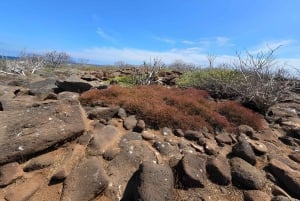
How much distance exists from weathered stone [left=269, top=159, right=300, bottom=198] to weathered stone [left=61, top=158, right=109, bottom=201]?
10.2 feet

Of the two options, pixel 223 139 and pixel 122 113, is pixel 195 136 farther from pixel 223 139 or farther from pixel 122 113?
pixel 122 113

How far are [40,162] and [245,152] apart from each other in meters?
3.84

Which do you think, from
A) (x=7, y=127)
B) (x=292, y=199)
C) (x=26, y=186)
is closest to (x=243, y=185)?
(x=292, y=199)

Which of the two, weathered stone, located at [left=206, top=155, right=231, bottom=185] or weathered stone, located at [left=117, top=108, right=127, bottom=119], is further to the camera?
weathered stone, located at [left=117, top=108, right=127, bottom=119]

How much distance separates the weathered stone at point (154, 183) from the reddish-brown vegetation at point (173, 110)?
2.02 m

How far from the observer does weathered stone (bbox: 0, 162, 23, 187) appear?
4.55 meters

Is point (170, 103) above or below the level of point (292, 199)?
above

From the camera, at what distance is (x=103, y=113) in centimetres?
A: 681

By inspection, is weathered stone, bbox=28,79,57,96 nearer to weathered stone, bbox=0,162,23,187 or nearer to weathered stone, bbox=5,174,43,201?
weathered stone, bbox=0,162,23,187

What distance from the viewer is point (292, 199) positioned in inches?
183

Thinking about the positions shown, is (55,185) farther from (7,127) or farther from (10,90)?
(10,90)

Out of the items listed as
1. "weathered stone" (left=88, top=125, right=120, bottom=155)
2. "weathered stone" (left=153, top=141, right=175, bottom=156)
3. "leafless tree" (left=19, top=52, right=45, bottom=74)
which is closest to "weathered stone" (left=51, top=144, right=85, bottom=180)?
"weathered stone" (left=88, top=125, right=120, bottom=155)

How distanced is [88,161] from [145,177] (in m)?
1.15

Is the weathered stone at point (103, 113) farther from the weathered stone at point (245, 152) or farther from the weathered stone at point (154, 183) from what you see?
the weathered stone at point (245, 152)
